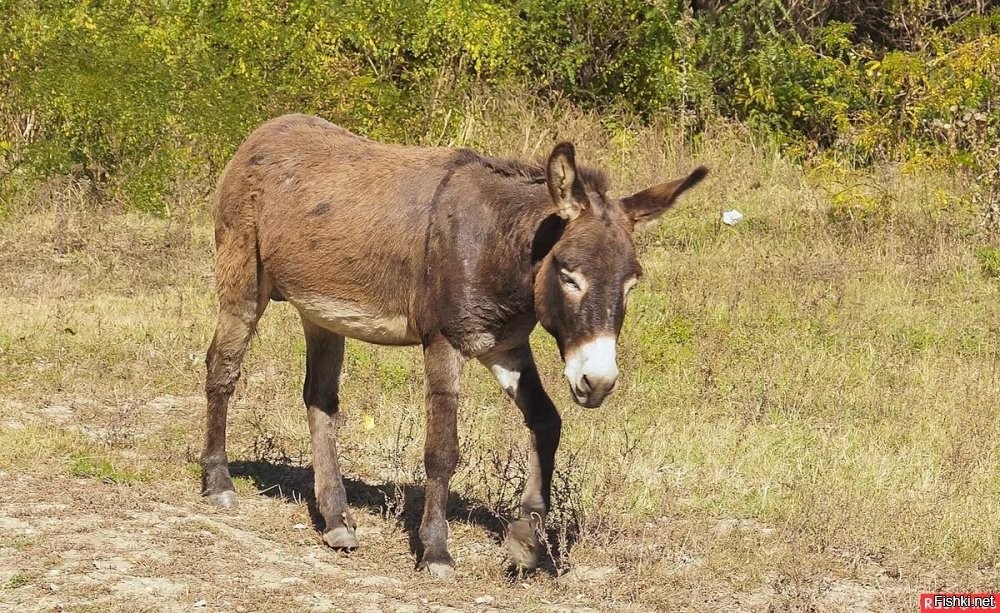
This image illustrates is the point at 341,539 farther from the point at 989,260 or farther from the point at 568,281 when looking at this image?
the point at 989,260

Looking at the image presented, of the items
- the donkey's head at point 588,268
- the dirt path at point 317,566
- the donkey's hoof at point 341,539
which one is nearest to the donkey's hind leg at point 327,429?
the donkey's hoof at point 341,539

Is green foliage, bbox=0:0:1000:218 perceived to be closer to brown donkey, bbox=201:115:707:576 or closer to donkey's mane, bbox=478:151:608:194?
brown donkey, bbox=201:115:707:576

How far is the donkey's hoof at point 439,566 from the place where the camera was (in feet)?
18.6

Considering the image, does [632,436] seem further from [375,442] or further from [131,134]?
[131,134]

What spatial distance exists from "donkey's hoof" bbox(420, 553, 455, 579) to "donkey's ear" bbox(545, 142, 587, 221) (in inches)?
64.8

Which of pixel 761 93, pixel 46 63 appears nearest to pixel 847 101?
pixel 761 93

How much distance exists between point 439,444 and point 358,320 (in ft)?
2.69

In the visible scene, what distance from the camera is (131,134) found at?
41.9ft

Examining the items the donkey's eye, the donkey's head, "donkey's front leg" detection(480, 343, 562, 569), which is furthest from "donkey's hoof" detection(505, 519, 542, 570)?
the donkey's eye

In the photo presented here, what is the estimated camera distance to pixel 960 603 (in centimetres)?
548

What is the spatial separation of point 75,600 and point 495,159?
2703 millimetres

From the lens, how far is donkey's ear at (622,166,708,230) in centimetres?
550

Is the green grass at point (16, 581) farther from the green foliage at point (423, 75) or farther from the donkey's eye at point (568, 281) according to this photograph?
the green foliage at point (423, 75)

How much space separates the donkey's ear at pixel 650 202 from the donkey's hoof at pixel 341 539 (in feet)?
6.79
